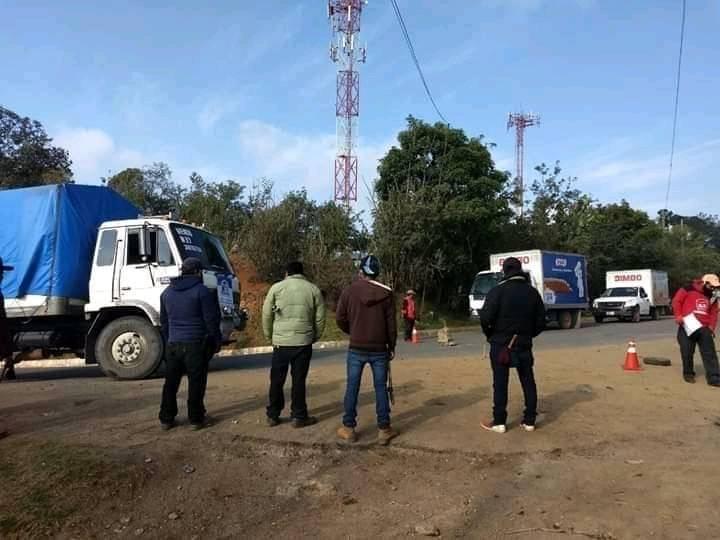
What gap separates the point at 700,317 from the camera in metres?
9.65

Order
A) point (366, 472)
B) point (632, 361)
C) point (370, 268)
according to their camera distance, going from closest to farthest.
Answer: point (366, 472) → point (370, 268) → point (632, 361)

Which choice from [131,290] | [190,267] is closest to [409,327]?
[131,290]

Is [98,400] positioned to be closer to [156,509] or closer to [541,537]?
[156,509]

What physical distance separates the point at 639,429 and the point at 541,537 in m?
3.17

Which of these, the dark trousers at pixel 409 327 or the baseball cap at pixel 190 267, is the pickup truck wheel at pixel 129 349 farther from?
the dark trousers at pixel 409 327

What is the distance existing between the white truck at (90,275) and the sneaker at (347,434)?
16.6ft

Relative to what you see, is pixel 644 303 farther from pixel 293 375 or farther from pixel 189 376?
pixel 189 376

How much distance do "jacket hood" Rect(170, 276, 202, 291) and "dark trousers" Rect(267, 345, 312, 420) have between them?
3.53 feet

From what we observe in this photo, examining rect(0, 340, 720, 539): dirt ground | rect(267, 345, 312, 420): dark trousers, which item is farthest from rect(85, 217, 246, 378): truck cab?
rect(267, 345, 312, 420): dark trousers

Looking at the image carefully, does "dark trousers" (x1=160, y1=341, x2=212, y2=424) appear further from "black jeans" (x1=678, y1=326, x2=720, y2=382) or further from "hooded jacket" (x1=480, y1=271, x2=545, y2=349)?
"black jeans" (x1=678, y1=326, x2=720, y2=382)

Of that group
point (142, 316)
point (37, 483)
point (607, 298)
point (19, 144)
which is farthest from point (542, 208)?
point (37, 483)

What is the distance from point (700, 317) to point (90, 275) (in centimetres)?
979

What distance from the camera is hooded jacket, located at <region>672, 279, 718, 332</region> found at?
9.66m

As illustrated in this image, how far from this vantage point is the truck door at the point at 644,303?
1312 inches
